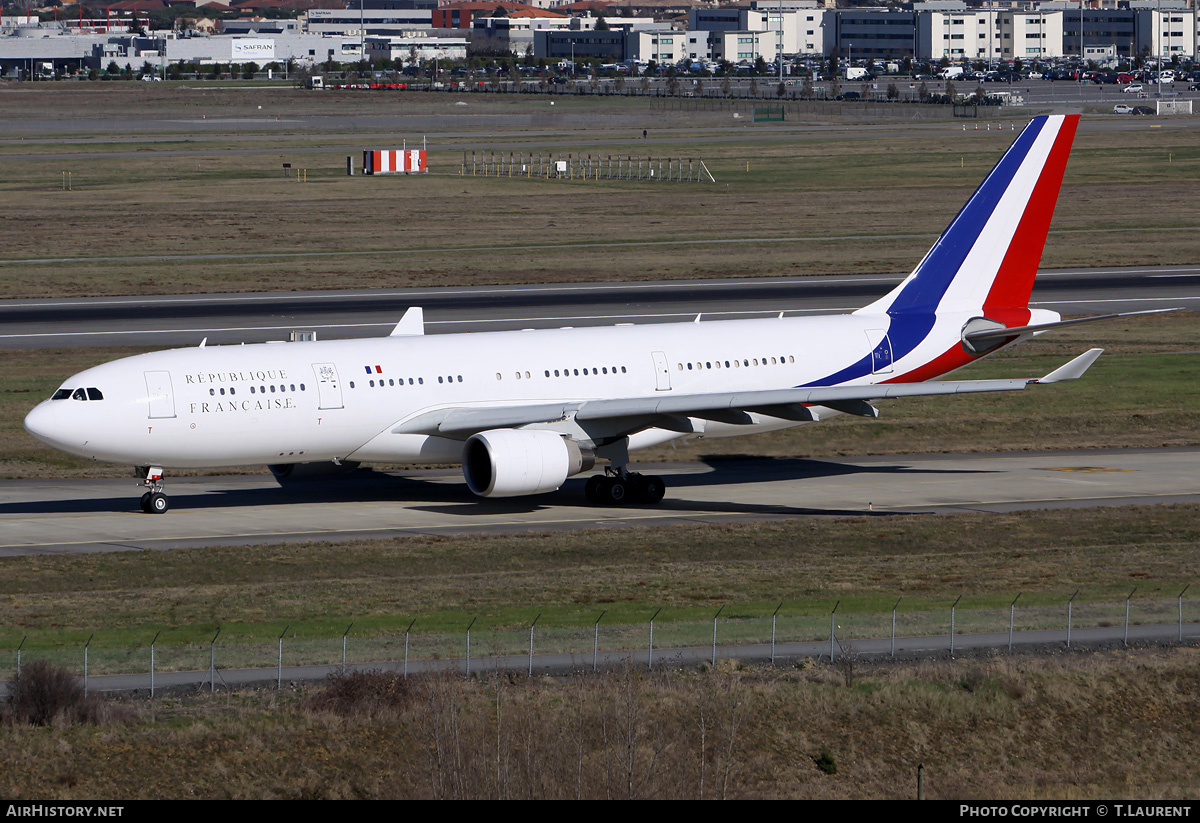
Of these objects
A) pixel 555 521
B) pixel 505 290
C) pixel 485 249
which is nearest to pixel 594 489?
pixel 555 521

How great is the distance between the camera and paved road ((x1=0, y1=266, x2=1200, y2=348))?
255 feet

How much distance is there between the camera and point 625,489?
50.6 metres

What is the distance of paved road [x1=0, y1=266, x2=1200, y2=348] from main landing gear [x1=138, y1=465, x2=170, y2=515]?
26536 mm

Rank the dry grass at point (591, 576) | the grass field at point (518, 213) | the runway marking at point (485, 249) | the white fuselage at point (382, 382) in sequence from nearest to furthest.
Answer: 1. the dry grass at point (591, 576)
2. the white fuselage at point (382, 382)
3. the grass field at point (518, 213)
4. the runway marking at point (485, 249)

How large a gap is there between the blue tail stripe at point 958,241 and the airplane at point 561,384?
0.16ft

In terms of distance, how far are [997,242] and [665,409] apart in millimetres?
15507

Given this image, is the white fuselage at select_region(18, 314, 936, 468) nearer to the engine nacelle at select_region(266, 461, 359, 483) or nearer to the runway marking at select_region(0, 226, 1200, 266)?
the engine nacelle at select_region(266, 461, 359, 483)

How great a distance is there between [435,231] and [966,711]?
90.2 meters

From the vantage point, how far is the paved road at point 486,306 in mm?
77875

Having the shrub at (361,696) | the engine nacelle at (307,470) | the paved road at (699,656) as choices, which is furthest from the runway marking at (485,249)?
the shrub at (361,696)

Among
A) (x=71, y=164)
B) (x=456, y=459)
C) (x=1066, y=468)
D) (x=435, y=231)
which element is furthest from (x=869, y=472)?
(x=71, y=164)

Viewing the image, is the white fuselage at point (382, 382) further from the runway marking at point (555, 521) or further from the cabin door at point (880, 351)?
the runway marking at point (555, 521)

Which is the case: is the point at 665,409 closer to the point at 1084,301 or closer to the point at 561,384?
the point at 561,384

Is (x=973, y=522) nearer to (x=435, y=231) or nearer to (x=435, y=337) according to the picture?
(x=435, y=337)
